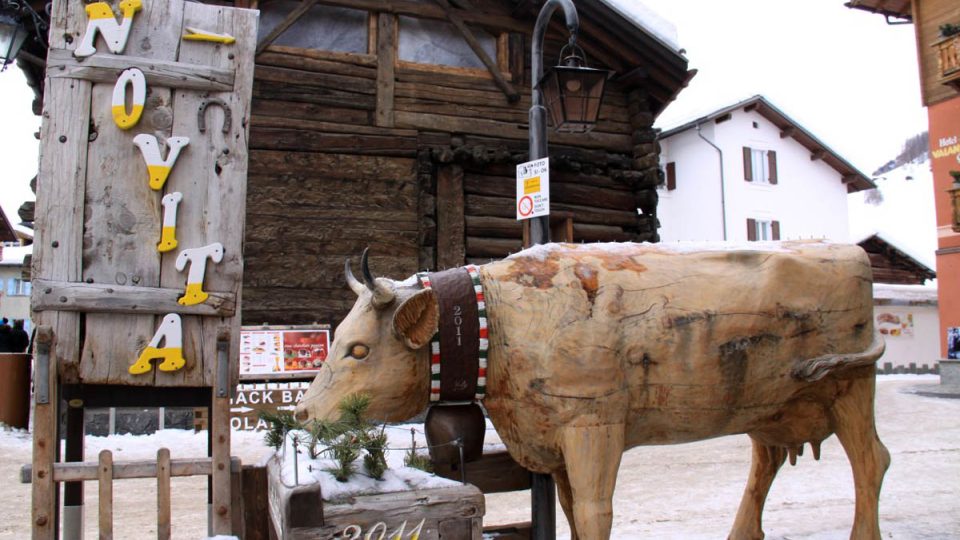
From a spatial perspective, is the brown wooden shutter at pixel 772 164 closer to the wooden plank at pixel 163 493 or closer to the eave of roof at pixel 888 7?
the eave of roof at pixel 888 7

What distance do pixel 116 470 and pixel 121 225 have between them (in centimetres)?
103

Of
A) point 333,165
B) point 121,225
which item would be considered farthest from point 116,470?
point 333,165

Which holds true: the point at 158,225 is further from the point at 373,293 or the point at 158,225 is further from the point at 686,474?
the point at 686,474

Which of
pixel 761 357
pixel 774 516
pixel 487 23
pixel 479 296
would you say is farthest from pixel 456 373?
pixel 487 23

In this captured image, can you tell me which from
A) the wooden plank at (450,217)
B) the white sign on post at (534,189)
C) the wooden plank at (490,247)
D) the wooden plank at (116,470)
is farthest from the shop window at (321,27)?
the wooden plank at (116,470)

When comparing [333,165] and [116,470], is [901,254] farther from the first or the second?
[116,470]

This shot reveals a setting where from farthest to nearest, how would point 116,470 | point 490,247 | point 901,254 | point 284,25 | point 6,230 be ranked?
point 901,254 < point 6,230 < point 490,247 < point 284,25 < point 116,470

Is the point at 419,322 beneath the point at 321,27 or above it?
beneath

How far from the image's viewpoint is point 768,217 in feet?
80.5

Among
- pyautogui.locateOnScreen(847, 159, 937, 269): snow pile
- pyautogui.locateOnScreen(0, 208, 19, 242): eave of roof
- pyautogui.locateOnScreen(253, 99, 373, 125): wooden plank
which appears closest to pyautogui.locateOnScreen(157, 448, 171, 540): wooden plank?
pyautogui.locateOnScreen(253, 99, 373, 125): wooden plank

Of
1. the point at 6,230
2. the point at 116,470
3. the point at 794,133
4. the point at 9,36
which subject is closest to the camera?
the point at 116,470

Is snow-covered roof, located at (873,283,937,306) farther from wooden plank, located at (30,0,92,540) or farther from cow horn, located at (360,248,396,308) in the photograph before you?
wooden plank, located at (30,0,92,540)

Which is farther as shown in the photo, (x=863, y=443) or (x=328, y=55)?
(x=328, y=55)

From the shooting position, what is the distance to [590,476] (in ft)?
9.86
